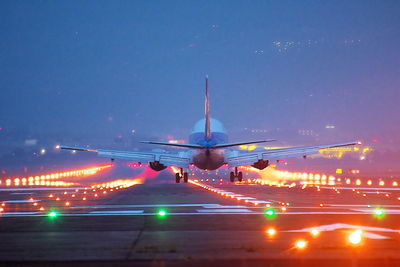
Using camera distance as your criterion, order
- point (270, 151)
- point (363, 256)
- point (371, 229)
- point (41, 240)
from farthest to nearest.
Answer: point (270, 151) → point (371, 229) → point (41, 240) → point (363, 256)

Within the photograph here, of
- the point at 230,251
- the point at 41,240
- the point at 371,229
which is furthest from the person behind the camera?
the point at 371,229

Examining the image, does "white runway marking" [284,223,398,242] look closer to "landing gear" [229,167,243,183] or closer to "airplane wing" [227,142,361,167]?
"airplane wing" [227,142,361,167]

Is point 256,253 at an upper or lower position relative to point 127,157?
lower

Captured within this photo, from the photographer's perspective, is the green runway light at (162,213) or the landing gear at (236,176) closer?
the green runway light at (162,213)

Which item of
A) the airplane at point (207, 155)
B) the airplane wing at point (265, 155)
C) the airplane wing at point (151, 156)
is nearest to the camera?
the airplane at point (207, 155)

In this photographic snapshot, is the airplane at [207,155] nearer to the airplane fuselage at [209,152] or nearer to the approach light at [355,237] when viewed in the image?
the airplane fuselage at [209,152]

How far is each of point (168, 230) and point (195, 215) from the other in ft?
17.1

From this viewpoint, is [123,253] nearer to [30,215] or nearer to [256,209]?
[30,215]

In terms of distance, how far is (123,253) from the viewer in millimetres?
11641

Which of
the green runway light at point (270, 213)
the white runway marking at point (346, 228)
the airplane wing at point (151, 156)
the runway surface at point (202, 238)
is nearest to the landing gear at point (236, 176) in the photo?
the airplane wing at point (151, 156)

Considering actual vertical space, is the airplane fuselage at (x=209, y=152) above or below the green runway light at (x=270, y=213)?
above

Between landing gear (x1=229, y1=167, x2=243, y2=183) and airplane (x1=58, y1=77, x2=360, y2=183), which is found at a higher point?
airplane (x1=58, y1=77, x2=360, y2=183)

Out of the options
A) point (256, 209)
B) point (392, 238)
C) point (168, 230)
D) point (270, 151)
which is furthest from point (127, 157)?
point (392, 238)

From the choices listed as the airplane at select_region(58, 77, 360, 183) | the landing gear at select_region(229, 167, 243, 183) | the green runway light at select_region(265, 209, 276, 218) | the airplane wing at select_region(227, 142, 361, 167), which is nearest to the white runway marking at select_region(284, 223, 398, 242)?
the green runway light at select_region(265, 209, 276, 218)
